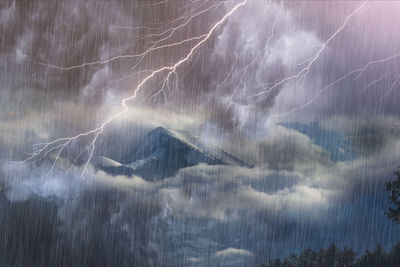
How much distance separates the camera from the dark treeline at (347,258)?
5688 millimetres

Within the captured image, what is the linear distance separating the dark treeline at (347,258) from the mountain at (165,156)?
1.71 m

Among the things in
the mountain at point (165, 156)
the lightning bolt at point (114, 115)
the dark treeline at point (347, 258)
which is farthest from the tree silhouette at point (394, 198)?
the lightning bolt at point (114, 115)

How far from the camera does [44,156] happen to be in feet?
19.7

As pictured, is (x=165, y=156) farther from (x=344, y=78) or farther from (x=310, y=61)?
(x=344, y=78)

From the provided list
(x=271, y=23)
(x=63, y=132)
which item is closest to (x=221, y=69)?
(x=271, y=23)

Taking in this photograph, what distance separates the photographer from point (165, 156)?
6066 mm

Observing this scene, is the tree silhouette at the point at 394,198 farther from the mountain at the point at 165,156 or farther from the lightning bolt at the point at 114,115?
the lightning bolt at the point at 114,115

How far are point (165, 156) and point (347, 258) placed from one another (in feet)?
10.2

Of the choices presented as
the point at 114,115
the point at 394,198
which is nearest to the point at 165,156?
the point at 114,115

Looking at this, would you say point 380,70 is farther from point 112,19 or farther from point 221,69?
point 112,19

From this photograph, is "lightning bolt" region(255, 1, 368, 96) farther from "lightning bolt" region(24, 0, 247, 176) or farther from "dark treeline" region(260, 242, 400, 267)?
"dark treeline" region(260, 242, 400, 267)

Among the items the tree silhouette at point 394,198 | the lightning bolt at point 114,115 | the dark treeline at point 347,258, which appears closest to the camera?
the tree silhouette at point 394,198

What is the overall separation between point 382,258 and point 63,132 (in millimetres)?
5164

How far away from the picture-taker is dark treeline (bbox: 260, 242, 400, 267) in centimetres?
569
